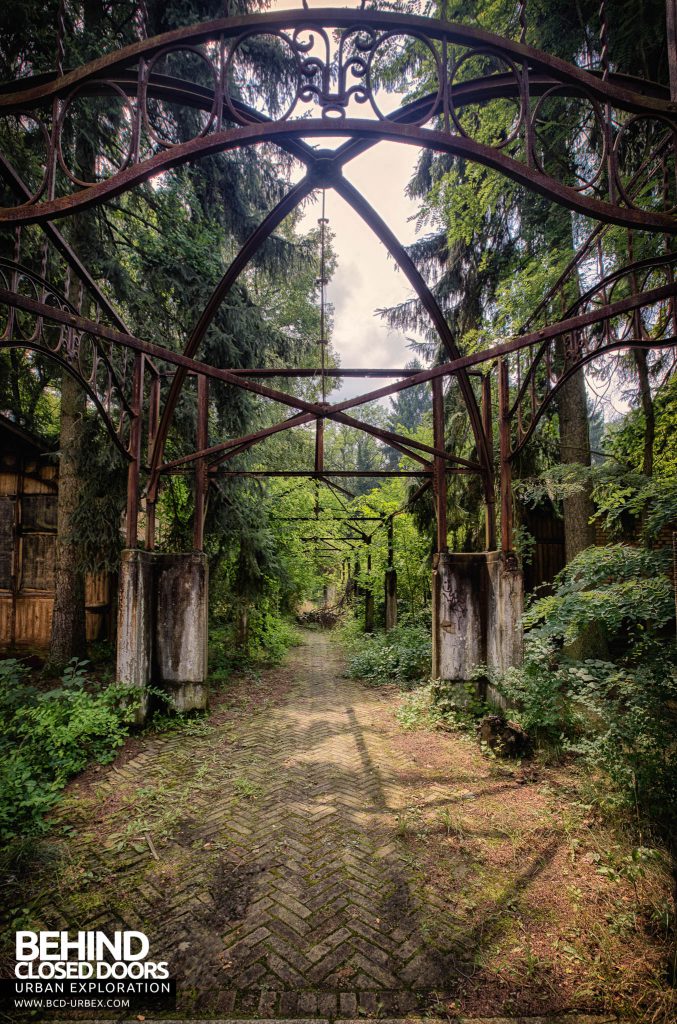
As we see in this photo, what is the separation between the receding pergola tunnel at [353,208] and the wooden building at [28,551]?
264 cm

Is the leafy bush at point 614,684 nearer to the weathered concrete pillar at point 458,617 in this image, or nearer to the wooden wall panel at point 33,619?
the weathered concrete pillar at point 458,617

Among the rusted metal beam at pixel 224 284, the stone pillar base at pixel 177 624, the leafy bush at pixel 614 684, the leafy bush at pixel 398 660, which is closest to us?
the leafy bush at pixel 614 684

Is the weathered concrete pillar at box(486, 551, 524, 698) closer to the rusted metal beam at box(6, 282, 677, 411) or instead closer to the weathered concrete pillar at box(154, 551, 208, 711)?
the rusted metal beam at box(6, 282, 677, 411)

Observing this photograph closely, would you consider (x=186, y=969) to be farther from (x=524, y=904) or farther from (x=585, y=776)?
(x=585, y=776)

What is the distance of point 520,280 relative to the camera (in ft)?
25.0

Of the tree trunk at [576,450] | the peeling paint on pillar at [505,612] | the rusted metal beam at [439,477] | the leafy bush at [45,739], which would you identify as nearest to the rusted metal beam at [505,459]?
the peeling paint on pillar at [505,612]

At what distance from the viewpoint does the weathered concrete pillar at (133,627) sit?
5934 mm

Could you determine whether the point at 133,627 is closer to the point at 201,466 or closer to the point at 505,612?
the point at 201,466

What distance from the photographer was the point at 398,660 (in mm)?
10203

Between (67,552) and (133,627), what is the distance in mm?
3125

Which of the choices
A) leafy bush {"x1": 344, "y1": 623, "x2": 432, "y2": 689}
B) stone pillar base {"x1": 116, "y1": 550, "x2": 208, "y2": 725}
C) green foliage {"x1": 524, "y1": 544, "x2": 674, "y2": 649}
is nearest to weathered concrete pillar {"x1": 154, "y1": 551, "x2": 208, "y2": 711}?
stone pillar base {"x1": 116, "y1": 550, "x2": 208, "y2": 725}

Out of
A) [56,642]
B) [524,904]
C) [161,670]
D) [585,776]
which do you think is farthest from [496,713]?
[56,642]

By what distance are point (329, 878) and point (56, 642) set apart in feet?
22.8

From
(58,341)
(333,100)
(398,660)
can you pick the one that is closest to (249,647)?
(398,660)
